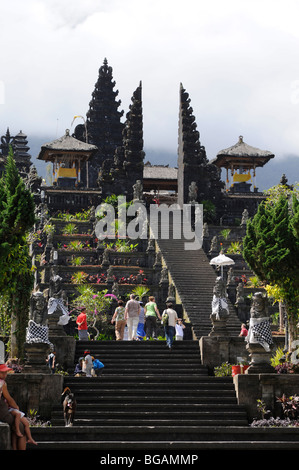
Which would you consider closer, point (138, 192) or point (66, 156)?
point (138, 192)

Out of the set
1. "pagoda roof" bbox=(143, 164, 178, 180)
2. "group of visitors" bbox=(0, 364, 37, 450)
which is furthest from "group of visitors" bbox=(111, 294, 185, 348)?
"pagoda roof" bbox=(143, 164, 178, 180)

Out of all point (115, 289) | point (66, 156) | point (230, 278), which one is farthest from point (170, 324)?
point (66, 156)

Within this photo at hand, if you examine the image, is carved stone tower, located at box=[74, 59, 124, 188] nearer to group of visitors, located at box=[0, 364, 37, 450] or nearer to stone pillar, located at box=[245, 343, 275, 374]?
stone pillar, located at box=[245, 343, 275, 374]

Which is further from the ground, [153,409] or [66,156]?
[66,156]

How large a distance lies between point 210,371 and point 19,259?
20.1 feet

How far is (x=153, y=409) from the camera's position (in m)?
21.0

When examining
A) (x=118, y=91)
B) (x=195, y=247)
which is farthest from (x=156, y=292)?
(x=118, y=91)

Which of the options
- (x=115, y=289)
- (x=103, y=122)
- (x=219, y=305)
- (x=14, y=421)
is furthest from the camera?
(x=103, y=122)

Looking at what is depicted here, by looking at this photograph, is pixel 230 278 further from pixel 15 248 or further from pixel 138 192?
pixel 15 248

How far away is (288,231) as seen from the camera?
26.8m

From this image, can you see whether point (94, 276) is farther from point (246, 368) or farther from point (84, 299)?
point (246, 368)

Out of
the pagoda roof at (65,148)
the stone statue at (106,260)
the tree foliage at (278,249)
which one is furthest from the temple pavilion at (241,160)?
the tree foliage at (278,249)

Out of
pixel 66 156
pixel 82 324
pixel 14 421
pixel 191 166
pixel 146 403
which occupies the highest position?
pixel 66 156

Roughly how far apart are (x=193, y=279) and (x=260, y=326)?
16.1 m
